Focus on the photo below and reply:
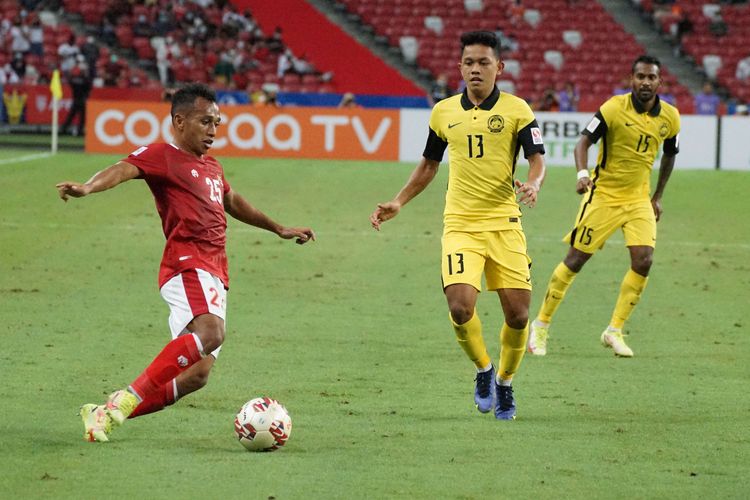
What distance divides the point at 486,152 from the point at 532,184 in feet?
1.80

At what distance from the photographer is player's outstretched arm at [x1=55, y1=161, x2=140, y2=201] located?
681 centimetres

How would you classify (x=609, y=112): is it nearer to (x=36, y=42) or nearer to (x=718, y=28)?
(x=36, y=42)

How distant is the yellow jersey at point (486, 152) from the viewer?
8.36 metres

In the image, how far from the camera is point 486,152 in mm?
8398

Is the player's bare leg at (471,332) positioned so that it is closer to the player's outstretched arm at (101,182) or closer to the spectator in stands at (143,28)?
the player's outstretched arm at (101,182)

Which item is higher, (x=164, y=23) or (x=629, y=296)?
(x=164, y=23)

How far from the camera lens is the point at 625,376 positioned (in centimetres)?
1009

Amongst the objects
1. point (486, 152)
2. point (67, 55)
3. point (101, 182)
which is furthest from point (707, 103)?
point (101, 182)

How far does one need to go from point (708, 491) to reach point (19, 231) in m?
13.3

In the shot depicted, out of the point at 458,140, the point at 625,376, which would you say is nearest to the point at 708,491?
the point at 458,140

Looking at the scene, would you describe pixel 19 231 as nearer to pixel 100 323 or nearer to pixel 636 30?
pixel 100 323

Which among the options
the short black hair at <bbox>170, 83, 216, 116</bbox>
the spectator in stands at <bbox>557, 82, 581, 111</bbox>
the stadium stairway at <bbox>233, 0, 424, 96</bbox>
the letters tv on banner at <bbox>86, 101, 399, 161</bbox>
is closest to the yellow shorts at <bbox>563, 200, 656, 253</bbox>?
the short black hair at <bbox>170, 83, 216, 116</bbox>

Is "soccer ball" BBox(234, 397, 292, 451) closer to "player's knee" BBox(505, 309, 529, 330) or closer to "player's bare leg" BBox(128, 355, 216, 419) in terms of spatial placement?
"player's bare leg" BBox(128, 355, 216, 419)

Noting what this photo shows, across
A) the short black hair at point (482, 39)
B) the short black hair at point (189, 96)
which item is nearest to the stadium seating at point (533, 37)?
the short black hair at point (482, 39)
